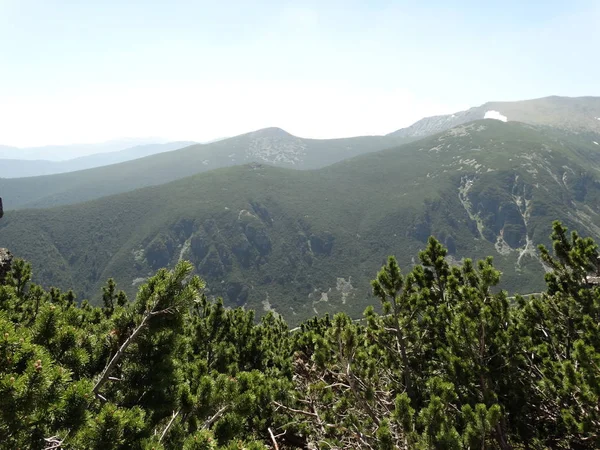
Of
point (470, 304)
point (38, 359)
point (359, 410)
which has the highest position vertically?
point (38, 359)

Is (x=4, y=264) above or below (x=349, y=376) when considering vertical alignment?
above

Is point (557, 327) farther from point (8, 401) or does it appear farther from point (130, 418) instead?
point (8, 401)

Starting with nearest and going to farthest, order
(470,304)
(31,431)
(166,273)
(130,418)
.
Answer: (31,431)
(130,418)
(166,273)
(470,304)

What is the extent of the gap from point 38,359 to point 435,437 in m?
5.26

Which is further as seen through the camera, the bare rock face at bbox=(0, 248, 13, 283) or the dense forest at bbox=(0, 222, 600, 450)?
the bare rock face at bbox=(0, 248, 13, 283)

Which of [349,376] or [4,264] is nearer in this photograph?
[349,376]

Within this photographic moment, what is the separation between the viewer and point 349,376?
6352 millimetres

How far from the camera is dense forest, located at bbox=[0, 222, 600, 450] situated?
11.9ft

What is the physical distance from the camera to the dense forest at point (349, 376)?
3.62 meters

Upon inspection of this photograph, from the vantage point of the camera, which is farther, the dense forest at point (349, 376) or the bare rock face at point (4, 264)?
the bare rock face at point (4, 264)

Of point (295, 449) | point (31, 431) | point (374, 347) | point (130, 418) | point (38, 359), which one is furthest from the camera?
point (374, 347)

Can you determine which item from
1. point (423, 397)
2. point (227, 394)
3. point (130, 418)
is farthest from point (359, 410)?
point (130, 418)

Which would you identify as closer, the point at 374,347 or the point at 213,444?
the point at 213,444

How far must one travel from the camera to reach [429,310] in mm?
8617
